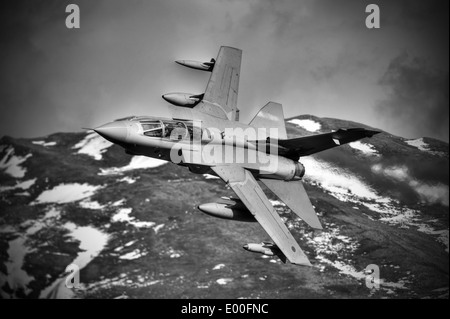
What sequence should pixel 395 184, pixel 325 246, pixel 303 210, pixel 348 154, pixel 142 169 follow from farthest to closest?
pixel 142 169 < pixel 325 246 < pixel 395 184 < pixel 348 154 < pixel 303 210

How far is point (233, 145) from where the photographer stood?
3058 centimetres

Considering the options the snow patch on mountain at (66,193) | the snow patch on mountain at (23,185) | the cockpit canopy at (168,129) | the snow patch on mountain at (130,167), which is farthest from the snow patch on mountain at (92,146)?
the cockpit canopy at (168,129)

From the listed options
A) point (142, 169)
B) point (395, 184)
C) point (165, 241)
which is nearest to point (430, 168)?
point (395, 184)

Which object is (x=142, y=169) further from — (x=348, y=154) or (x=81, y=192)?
(x=348, y=154)

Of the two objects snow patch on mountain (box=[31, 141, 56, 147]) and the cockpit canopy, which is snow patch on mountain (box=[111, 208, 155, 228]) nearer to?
snow patch on mountain (box=[31, 141, 56, 147])

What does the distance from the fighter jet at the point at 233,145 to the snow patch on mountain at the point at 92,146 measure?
7793 centimetres

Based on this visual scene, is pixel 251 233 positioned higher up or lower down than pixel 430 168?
lower down

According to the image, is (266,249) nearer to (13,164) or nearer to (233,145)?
(233,145)

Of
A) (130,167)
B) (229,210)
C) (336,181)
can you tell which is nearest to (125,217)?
(130,167)

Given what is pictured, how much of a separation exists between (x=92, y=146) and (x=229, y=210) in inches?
3403

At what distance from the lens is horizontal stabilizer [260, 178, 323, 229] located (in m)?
32.3

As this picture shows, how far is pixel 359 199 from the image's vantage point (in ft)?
A: 185

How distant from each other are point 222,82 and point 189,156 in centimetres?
822

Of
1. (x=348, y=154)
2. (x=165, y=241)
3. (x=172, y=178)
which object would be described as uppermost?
(x=348, y=154)
